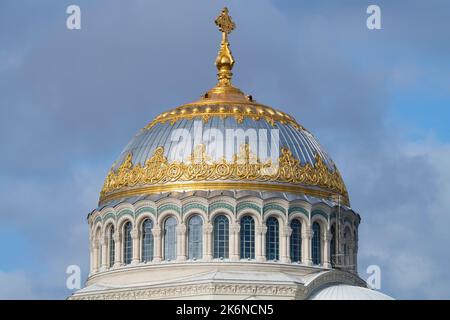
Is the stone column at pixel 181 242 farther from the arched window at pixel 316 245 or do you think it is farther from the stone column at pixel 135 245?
the arched window at pixel 316 245

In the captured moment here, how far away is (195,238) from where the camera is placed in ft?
276

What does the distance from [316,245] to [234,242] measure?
163 inches

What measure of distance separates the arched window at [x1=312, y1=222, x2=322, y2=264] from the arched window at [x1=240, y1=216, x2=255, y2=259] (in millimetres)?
3018

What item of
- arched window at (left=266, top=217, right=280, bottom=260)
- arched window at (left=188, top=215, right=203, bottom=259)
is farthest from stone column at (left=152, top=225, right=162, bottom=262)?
arched window at (left=266, top=217, right=280, bottom=260)

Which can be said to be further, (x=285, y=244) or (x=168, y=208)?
(x=168, y=208)

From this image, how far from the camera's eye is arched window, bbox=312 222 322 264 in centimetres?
8569

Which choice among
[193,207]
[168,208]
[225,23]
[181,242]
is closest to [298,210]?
[193,207]

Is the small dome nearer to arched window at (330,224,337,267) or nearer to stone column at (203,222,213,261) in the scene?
arched window at (330,224,337,267)

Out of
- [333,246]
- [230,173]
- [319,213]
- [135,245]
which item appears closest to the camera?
[230,173]

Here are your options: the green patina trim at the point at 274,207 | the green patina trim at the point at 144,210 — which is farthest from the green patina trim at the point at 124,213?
the green patina trim at the point at 274,207

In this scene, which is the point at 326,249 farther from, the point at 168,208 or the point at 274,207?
the point at 168,208

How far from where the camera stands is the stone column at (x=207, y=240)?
8369cm

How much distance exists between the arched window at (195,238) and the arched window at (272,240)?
112 inches
